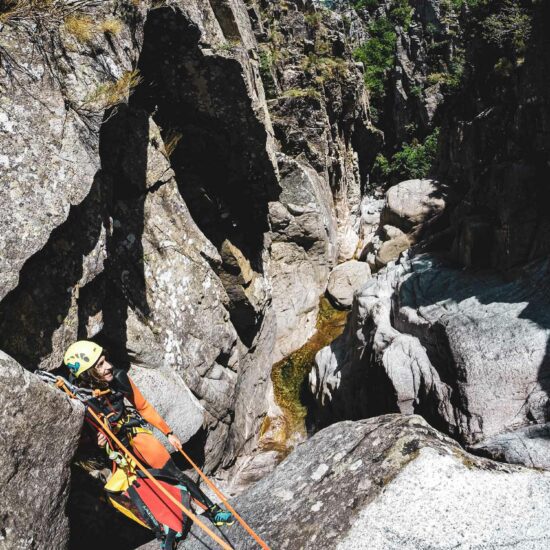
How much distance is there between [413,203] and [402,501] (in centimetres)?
2243

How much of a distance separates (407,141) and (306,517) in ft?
125

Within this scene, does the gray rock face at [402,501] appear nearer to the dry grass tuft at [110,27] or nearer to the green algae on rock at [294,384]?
the dry grass tuft at [110,27]

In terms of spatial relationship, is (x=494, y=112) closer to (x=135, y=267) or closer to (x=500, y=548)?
(x=135, y=267)

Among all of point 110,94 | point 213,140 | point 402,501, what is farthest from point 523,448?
point 213,140

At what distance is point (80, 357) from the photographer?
5.54 meters

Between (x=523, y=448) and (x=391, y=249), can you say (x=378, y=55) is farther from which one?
(x=523, y=448)

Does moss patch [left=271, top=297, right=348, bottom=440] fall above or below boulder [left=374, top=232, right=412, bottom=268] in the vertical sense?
below

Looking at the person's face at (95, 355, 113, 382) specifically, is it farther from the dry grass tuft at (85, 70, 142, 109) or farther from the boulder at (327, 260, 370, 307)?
the boulder at (327, 260, 370, 307)

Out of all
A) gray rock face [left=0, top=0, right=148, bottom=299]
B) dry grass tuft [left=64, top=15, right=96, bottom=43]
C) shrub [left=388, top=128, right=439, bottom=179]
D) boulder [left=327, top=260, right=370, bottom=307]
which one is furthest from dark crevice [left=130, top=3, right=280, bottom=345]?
shrub [left=388, top=128, right=439, bottom=179]

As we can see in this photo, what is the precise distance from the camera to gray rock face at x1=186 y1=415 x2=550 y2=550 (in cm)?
473

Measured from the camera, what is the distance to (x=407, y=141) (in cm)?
3806

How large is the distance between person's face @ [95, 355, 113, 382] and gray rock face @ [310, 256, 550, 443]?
319 inches

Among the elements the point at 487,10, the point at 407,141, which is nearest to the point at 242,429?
the point at 487,10

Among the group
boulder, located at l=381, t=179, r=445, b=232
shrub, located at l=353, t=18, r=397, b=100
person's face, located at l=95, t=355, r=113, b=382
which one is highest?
shrub, located at l=353, t=18, r=397, b=100
